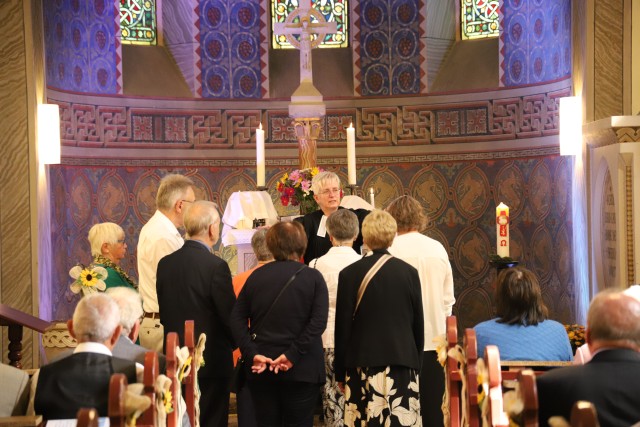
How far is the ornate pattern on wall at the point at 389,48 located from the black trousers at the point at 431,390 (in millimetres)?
5393

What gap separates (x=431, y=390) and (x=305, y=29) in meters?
4.50

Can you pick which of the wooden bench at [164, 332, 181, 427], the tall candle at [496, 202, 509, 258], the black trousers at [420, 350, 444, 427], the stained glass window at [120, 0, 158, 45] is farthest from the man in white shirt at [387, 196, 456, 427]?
the stained glass window at [120, 0, 158, 45]

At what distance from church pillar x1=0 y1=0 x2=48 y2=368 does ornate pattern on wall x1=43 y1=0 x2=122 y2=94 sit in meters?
1.34

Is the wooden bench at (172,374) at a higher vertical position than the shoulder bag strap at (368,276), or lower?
lower

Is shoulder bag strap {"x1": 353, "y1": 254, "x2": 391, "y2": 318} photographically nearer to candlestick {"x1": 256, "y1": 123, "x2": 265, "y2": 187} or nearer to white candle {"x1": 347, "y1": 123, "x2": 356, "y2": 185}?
white candle {"x1": 347, "y1": 123, "x2": 356, "y2": 185}

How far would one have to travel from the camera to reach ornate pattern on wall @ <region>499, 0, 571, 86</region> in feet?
30.1

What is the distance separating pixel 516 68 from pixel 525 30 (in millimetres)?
364

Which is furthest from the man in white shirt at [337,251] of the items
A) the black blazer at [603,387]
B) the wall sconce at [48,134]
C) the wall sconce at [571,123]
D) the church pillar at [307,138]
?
the wall sconce at [571,123]

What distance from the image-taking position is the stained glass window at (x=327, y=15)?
10703mm

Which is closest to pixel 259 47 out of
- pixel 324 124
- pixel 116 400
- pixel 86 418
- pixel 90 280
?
pixel 324 124

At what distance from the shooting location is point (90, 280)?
5688 millimetres

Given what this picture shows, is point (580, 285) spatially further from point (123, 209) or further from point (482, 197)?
point (123, 209)

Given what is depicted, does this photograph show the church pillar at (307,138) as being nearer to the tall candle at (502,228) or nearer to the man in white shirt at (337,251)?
the tall candle at (502,228)

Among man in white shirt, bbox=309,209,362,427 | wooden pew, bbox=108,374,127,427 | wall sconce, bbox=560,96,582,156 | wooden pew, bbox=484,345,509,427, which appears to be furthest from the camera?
wall sconce, bbox=560,96,582,156
